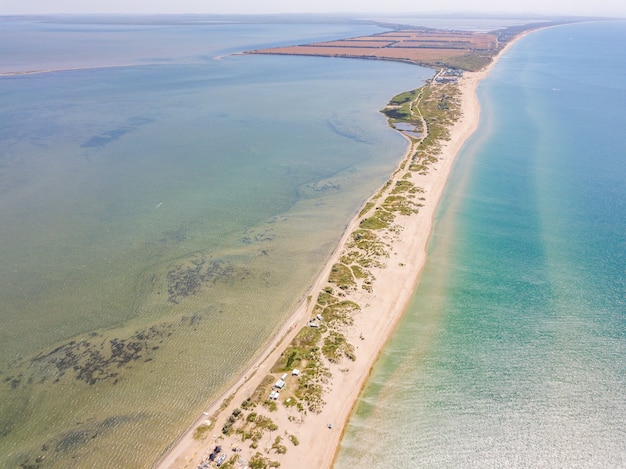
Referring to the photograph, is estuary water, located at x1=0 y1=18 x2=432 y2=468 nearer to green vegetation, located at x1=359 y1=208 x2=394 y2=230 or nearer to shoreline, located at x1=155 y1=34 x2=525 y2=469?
shoreline, located at x1=155 y1=34 x2=525 y2=469

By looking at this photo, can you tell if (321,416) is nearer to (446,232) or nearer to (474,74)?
(446,232)

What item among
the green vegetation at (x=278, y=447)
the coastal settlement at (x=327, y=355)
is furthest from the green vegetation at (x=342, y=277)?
the green vegetation at (x=278, y=447)

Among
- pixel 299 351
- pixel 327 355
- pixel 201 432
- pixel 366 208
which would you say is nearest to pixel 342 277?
pixel 327 355

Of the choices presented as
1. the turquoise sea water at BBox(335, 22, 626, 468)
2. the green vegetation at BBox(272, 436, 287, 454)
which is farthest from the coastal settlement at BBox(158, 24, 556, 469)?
the turquoise sea water at BBox(335, 22, 626, 468)

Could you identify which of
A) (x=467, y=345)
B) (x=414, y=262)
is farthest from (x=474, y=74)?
(x=467, y=345)

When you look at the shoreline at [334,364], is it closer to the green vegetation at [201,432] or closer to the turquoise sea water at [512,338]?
the green vegetation at [201,432]

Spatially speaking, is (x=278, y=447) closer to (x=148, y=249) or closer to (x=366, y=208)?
(x=148, y=249)
